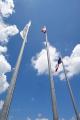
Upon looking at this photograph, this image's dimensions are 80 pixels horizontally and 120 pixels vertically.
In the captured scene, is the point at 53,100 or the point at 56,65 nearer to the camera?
the point at 53,100

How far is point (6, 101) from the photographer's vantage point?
10180 millimetres

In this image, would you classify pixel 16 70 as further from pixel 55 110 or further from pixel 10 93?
pixel 55 110

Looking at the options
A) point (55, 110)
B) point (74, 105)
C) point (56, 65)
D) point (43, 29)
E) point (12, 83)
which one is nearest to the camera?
point (12, 83)

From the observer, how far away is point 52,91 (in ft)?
44.4

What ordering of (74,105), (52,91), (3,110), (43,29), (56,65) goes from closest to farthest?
(3,110) → (52,91) → (43,29) → (74,105) → (56,65)

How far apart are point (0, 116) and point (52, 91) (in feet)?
14.6

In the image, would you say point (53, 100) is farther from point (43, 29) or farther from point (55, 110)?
point (43, 29)

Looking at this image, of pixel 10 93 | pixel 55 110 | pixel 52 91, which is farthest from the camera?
pixel 52 91

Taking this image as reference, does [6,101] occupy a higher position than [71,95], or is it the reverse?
[71,95]

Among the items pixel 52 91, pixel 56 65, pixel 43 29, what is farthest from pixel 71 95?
pixel 52 91

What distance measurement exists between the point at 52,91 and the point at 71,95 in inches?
770

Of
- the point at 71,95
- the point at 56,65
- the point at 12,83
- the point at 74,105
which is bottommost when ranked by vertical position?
the point at 12,83

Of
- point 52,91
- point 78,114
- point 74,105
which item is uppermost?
point 74,105

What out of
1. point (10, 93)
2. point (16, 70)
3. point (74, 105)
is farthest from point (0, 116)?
point (74, 105)
